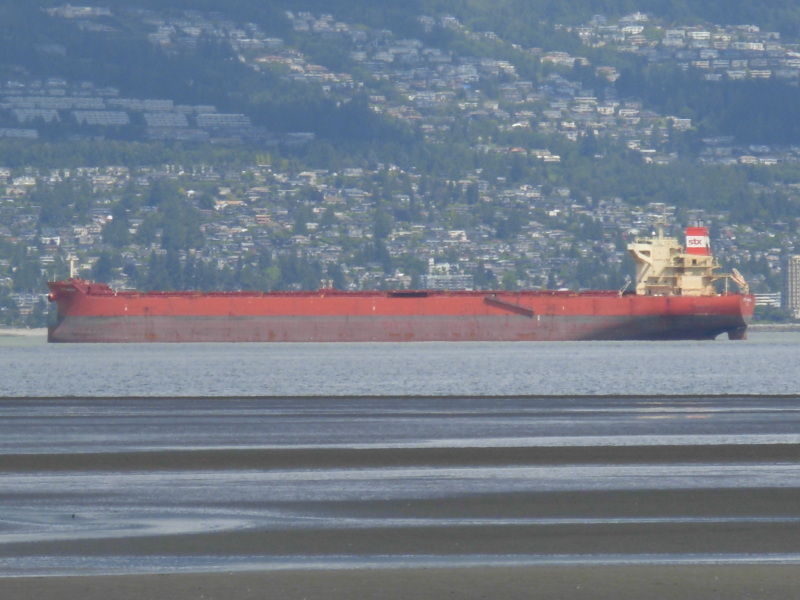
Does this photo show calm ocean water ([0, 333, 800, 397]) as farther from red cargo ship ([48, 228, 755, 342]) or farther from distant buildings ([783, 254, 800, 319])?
distant buildings ([783, 254, 800, 319])

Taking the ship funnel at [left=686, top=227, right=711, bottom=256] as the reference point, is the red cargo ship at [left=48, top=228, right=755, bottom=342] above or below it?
below

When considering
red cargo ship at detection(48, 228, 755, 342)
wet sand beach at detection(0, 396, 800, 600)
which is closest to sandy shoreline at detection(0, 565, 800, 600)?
wet sand beach at detection(0, 396, 800, 600)

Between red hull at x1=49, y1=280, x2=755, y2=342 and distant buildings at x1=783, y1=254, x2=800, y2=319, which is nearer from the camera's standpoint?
red hull at x1=49, y1=280, x2=755, y2=342

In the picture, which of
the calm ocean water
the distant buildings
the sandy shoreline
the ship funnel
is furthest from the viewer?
the distant buildings

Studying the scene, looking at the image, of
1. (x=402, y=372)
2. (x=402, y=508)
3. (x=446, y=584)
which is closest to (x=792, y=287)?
(x=402, y=372)

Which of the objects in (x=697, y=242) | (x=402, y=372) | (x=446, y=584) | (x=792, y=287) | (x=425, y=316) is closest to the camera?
(x=446, y=584)

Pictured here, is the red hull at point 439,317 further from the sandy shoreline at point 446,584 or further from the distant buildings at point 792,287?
the distant buildings at point 792,287

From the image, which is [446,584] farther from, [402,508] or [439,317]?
[439,317]
